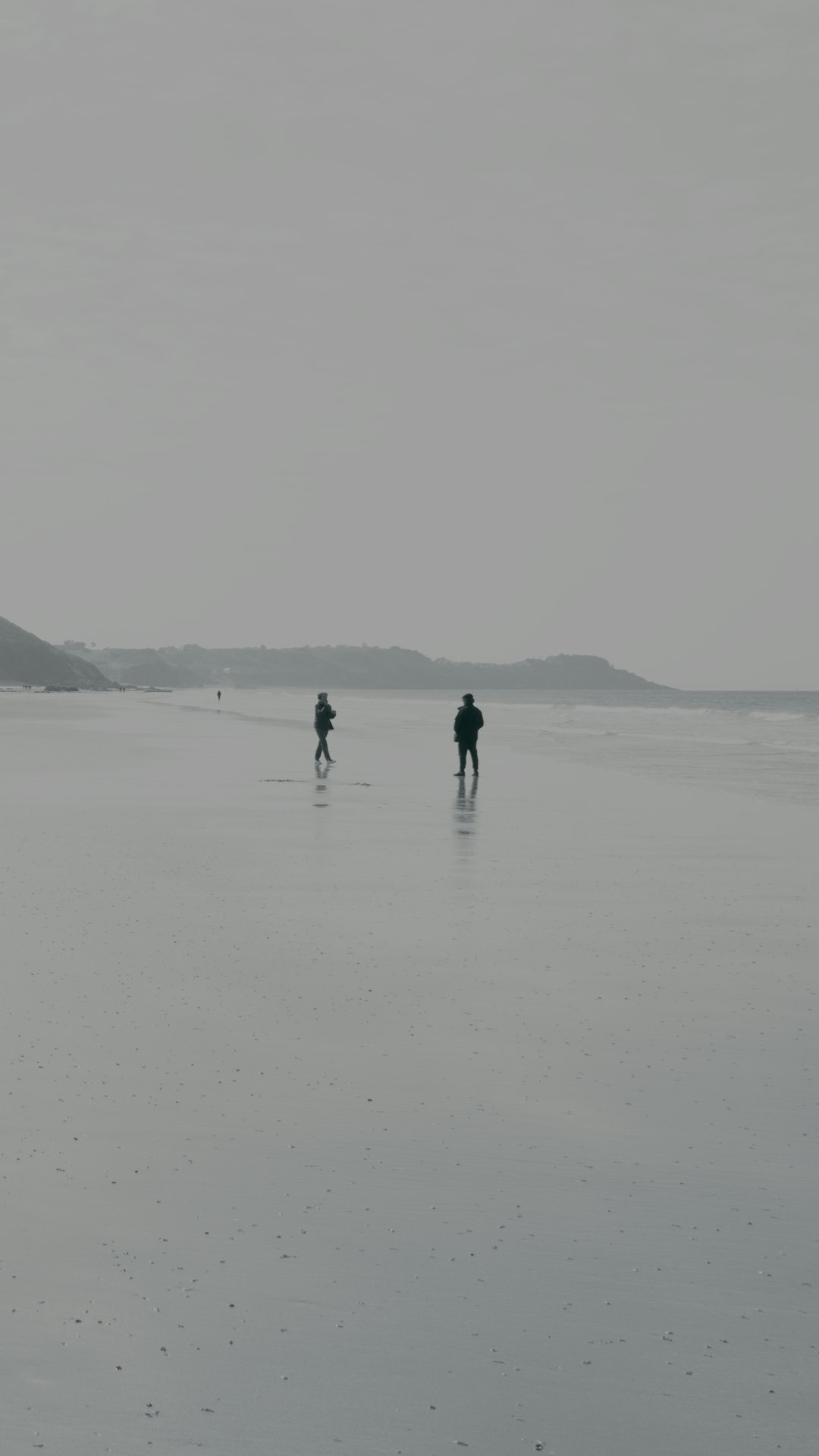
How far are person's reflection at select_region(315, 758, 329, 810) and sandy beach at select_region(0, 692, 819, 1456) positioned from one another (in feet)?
29.3

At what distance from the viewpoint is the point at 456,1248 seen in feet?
16.2

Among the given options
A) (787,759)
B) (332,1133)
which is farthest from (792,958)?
(787,759)

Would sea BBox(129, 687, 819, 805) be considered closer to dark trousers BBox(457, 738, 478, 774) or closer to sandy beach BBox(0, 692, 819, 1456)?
dark trousers BBox(457, 738, 478, 774)

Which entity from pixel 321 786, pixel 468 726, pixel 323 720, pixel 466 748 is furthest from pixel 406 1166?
pixel 323 720

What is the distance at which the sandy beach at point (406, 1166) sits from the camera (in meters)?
3.93

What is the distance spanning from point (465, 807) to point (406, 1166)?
57.3ft

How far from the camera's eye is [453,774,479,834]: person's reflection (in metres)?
19.7

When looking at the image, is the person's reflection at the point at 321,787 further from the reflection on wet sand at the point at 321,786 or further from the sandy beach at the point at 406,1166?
the sandy beach at the point at 406,1166

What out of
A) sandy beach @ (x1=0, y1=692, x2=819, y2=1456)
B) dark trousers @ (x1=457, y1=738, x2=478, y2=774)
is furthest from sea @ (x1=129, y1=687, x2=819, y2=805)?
sandy beach @ (x1=0, y1=692, x2=819, y2=1456)

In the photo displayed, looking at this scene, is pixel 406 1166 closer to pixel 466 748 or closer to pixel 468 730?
pixel 468 730

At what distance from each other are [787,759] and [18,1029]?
35.5 metres

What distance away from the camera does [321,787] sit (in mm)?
26547

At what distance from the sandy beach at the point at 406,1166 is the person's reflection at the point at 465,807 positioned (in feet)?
19.1

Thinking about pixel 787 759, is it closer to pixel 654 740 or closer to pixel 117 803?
pixel 654 740
